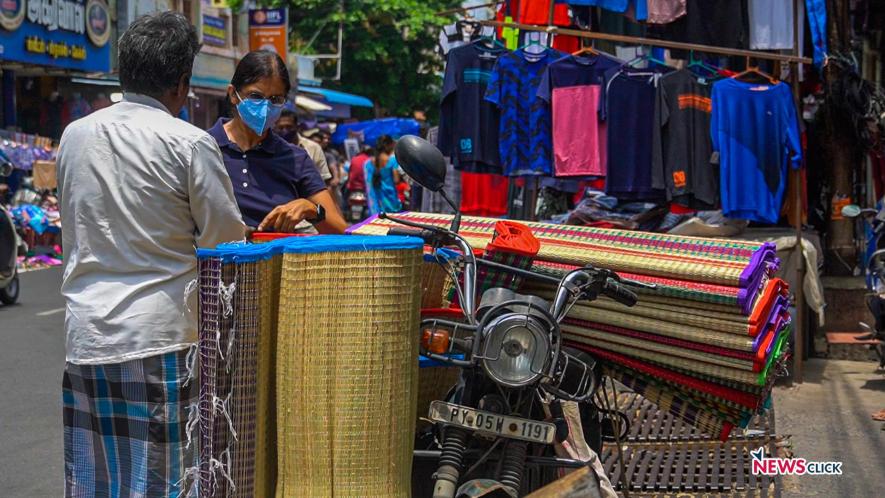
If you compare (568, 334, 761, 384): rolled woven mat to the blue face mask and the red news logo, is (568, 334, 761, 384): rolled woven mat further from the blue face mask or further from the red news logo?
the red news logo

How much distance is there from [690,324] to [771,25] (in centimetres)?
554

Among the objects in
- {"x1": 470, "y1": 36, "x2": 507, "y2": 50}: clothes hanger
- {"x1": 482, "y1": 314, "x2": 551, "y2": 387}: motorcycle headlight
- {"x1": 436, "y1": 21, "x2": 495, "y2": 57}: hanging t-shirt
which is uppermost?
{"x1": 436, "y1": 21, "x2": 495, "y2": 57}: hanging t-shirt

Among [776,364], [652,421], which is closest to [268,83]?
[776,364]

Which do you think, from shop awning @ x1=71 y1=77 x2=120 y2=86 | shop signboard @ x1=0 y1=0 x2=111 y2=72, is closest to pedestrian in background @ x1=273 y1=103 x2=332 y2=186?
shop signboard @ x1=0 y1=0 x2=111 y2=72

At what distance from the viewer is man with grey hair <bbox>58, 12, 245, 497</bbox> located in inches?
121

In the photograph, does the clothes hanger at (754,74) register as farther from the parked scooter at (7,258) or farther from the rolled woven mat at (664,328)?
the parked scooter at (7,258)

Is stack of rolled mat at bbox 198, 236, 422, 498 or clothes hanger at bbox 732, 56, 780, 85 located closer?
stack of rolled mat at bbox 198, 236, 422, 498

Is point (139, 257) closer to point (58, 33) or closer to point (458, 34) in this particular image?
point (458, 34)

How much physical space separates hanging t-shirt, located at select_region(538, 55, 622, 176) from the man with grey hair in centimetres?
579

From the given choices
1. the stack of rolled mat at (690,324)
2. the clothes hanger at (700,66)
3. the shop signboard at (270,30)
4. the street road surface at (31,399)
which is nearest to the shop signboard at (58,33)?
the shop signboard at (270,30)

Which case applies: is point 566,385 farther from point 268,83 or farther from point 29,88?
point 29,88

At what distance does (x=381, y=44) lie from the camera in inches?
1515

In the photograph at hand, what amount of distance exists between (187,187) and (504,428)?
1122 mm

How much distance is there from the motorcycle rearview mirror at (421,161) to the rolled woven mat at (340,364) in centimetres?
74
